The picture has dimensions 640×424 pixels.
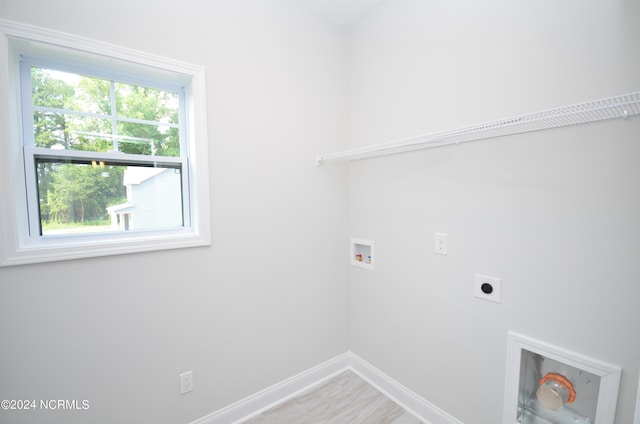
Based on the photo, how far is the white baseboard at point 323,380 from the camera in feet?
5.57

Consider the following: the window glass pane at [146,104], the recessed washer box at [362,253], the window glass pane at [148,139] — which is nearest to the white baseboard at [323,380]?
the recessed washer box at [362,253]

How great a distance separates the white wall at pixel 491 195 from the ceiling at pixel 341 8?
0.08m

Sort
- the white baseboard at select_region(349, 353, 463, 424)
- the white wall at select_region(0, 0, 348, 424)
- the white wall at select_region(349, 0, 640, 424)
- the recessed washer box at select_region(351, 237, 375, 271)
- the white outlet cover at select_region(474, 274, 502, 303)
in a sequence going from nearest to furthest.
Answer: the white wall at select_region(349, 0, 640, 424) → the white wall at select_region(0, 0, 348, 424) → the white outlet cover at select_region(474, 274, 502, 303) → the white baseboard at select_region(349, 353, 463, 424) → the recessed washer box at select_region(351, 237, 375, 271)

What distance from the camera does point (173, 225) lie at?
165cm

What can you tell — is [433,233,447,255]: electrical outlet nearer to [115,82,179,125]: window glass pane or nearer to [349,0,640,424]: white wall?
[349,0,640,424]: white wall

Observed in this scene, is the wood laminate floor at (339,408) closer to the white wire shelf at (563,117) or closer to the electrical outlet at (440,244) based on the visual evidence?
the electrical outlet at (440,244)

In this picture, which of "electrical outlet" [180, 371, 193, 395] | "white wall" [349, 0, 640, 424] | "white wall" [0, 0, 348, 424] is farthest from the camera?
"electrical outlet" [180, 371, 193, 395]

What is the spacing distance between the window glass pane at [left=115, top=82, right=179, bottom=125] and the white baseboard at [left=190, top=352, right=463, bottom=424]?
1813 millimetres

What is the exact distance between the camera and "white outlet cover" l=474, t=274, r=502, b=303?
4.58 feet

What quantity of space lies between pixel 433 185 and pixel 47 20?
6.73 feet

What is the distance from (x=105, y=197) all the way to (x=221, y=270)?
2.40 feet

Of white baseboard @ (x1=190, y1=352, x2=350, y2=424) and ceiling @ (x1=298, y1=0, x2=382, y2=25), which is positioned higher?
ceiling @ (x1=298, y1=0, x2=382, y2=25)

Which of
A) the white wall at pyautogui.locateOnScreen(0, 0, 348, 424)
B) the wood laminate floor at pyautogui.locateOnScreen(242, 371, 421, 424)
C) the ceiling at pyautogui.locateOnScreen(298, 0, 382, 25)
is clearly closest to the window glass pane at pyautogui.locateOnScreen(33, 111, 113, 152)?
the white wall at pyautogui.locateOnScreen(0, 0, 348, 424)

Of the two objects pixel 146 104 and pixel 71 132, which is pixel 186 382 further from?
pixel 146 104
